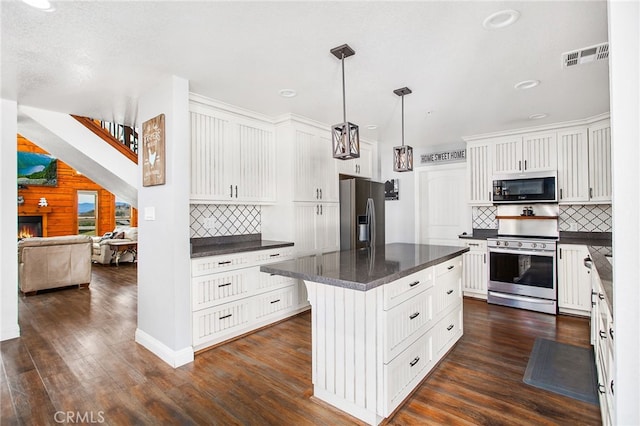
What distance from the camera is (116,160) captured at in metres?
4.54

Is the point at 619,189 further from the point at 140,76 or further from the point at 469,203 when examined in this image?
the point at 469,203

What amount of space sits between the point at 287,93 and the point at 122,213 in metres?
9.63

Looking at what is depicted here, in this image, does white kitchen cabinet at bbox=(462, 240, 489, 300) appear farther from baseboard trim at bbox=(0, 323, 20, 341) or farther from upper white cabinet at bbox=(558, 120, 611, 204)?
baseboard trim at bbox=(0, 323, 20, 341)

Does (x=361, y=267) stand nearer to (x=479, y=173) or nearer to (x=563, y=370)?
(x=563, y=370)

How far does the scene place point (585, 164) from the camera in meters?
4.07

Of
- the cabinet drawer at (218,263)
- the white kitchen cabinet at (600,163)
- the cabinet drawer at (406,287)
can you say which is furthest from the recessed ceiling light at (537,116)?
the cabinet drawer at (218,263)

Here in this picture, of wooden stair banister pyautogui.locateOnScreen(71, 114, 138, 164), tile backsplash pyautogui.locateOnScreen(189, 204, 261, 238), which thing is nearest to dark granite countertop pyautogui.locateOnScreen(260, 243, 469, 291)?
tile backsplash pyautogui.locateOnScreen(189, 204, 261, 238)

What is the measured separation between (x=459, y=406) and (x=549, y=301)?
8.96ft

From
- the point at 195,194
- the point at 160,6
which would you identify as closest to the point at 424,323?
the point at 195,194

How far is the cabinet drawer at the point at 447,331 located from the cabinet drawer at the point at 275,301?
1.79 meters

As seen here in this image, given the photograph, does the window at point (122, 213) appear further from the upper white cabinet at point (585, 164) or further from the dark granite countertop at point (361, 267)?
the upper white cabinet at point (585, 164)

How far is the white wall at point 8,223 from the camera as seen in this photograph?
3.25 m

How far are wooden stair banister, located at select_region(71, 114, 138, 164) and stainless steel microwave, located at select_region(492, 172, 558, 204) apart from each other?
17.5 feet

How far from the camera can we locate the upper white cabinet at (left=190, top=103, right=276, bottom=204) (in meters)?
3.25
